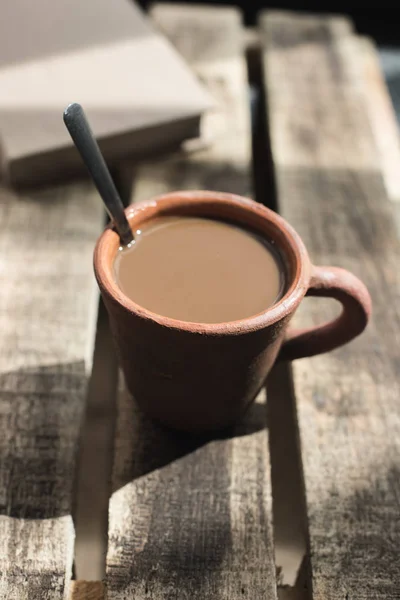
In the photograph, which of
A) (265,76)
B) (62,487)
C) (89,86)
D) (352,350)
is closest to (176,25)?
(265,76)

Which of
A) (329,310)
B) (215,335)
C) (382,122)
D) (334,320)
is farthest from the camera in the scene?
(382,122)

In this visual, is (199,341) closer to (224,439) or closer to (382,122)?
(224,439)

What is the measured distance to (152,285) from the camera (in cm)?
56

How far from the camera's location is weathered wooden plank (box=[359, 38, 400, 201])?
1025 mm

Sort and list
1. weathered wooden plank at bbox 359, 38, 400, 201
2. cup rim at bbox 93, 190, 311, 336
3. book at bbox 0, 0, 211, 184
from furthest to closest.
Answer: weathered wooden plank at bbox 359, 38, 400, 201
book at bbox 0, 0, 211, 184
cup rim at bbox 93, 190, 311, 336

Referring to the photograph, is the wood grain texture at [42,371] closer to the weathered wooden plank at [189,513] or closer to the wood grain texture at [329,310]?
the weathered wooden plank at [189,513]

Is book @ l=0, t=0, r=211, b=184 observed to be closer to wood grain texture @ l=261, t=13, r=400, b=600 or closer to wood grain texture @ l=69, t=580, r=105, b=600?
wood grain texture @ l=261, t=13, r=400, b=600

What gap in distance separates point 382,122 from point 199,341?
770mm

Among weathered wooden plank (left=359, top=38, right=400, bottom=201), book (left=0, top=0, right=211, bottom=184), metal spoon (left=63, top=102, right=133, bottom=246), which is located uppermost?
metal spoon (left=63, top=102, right=133, bottom=246)

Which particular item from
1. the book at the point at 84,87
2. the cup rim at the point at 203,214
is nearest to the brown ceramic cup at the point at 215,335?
the cup rim at the point at 203,214

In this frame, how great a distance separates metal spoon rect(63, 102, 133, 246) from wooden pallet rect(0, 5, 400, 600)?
0.18 meters

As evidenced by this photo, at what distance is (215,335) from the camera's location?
506mm

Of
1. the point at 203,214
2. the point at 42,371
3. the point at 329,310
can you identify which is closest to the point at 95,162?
the point at 203,214

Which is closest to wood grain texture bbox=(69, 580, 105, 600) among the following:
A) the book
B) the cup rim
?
the cup rim
